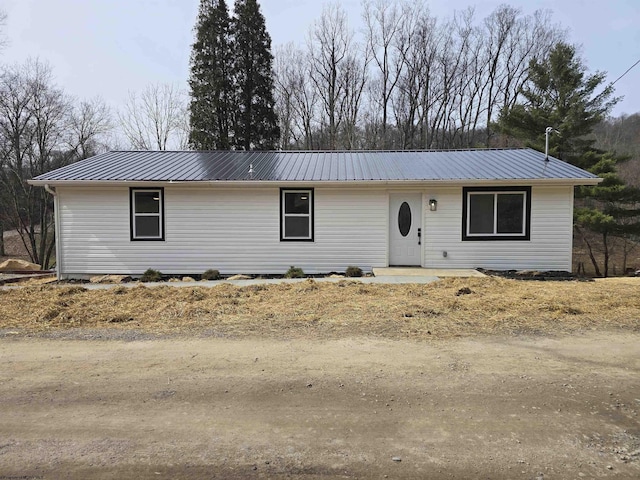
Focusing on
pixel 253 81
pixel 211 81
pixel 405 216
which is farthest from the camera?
pixel 253 81

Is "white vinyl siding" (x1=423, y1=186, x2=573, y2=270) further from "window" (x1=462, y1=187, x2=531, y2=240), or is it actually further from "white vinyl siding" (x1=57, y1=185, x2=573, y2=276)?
"window" (x1=462, y1=187, x2=531, y2=240)

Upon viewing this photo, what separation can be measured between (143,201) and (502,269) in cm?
1022

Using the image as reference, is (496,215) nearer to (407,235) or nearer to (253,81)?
(407,235)

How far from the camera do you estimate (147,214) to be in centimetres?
1223

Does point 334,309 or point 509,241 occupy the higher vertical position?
point 509,241

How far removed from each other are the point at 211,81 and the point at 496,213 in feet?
79.2

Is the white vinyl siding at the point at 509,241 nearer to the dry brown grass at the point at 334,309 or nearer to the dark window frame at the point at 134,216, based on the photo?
the dry brown grass at the point at 334,309

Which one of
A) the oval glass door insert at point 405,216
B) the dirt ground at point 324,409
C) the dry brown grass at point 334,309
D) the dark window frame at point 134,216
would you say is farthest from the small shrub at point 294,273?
the dirt ground at point 324,409

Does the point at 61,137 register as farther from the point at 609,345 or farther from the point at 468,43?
the point at 609,345

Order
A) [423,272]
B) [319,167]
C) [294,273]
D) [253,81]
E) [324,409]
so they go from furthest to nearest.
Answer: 1. [253,81]
2. [319,167]
3. [294,273]
4. [423,272]
5. [324,409]

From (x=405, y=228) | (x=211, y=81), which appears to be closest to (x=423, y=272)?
(x=405, y=228)

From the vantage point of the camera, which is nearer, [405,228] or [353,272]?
[353,272]

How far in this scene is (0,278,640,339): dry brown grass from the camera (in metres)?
6.01

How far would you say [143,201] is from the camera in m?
12.2
